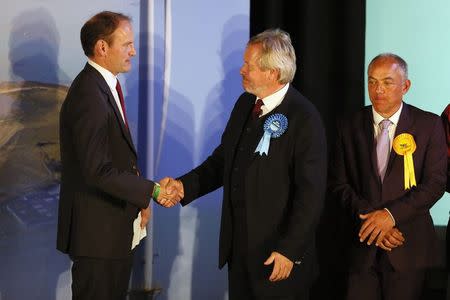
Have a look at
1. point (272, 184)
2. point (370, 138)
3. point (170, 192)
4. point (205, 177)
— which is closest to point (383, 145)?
point (370, 138)

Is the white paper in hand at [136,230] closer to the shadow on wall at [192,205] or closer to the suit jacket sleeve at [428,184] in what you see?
the shadow on wall at [192,205]

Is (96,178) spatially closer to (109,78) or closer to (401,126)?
(109,78)

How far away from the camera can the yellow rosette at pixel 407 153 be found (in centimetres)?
312

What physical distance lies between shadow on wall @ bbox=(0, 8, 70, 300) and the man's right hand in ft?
5.34

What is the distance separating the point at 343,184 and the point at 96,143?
107cm

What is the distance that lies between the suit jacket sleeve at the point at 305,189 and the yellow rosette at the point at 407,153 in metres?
0.42

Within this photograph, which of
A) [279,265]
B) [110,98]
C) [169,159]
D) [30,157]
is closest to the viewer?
[279,265]

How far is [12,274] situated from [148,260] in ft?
2.22

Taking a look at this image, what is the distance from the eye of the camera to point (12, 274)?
3664 mm

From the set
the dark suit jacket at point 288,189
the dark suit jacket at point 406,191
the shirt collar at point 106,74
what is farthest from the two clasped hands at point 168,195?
the dark suit jacket at point 406,191

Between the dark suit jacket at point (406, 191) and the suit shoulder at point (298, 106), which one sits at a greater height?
the suit shoulder at point (298, 106)

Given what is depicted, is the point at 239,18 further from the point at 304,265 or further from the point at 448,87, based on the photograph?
the point at 304,265

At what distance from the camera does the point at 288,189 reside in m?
2.89

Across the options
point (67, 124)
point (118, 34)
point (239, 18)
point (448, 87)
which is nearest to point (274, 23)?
point (239, 18)
